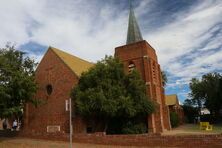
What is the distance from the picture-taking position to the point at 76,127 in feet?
88.2

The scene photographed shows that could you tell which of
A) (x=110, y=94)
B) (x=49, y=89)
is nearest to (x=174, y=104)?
(x=49, y=89)

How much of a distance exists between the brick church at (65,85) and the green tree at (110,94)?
7.11ft

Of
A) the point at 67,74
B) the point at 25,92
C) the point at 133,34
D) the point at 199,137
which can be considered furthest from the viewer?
the point at 133,34

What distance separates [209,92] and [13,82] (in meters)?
43.7

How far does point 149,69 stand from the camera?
1133 inches

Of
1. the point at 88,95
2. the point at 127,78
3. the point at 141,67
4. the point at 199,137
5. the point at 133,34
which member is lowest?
the point at 199,137

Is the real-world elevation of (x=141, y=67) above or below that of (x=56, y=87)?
above

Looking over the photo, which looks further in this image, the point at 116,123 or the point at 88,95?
the point at 116,123

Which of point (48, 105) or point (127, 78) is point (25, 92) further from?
point (127, 78)

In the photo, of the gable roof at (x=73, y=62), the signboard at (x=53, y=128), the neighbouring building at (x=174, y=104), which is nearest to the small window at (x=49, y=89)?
the gable roof at (x=73, y=62)

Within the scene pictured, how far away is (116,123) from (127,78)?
5072mm

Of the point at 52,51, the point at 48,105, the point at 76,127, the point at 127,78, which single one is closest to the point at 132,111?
the point at 127,78

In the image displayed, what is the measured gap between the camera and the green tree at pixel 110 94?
23328mm

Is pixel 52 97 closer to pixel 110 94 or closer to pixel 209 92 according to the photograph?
pixel 110 94
